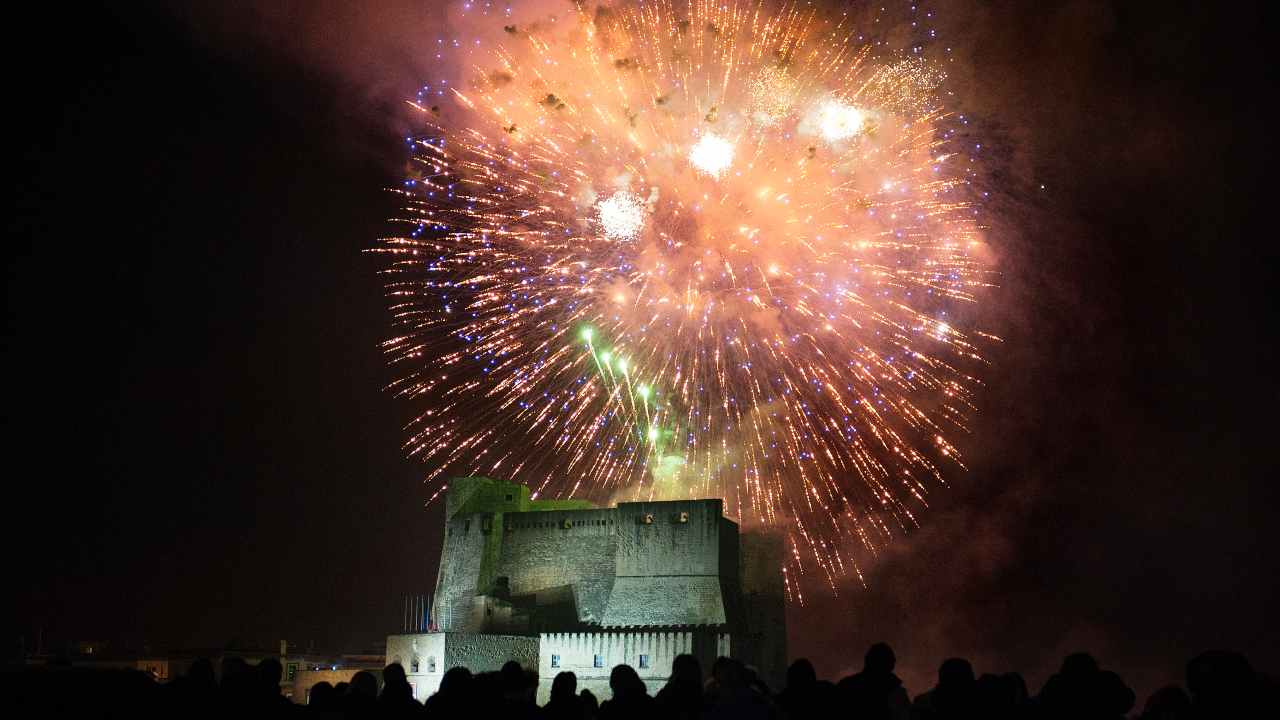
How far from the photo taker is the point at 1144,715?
29.4 ft

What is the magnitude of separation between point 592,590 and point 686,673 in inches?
1324

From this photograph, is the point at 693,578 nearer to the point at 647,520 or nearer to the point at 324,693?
the point at 647,520

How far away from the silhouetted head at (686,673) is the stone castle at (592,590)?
89.1 feet

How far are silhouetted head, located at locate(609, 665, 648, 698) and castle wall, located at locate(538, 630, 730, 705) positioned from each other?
28.4 meters

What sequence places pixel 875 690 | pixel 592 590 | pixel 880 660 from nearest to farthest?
1. pixel 875 690
2. pixel 880 660
3. pixel 592 590

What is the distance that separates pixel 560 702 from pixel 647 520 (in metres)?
32.4

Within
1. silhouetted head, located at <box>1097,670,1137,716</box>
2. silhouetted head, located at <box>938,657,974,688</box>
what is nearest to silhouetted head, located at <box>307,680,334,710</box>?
silhouetted head, located at <box>938,657,974,688</box>

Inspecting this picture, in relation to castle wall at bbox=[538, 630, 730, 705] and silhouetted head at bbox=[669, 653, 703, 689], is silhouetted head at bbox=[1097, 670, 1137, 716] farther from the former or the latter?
castle wall at bbox=[538, 630, 730, 705]

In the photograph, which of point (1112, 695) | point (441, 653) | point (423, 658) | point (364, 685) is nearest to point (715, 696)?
point (1112, 695)

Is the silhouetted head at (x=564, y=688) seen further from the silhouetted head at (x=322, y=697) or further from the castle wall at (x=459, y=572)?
the castle wall at (x=459, y=572)

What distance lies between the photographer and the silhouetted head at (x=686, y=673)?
9906 mm

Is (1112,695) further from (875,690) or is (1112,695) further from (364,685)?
(364,685)

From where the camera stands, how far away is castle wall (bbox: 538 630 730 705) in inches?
1497

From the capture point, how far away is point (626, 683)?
940 cm
